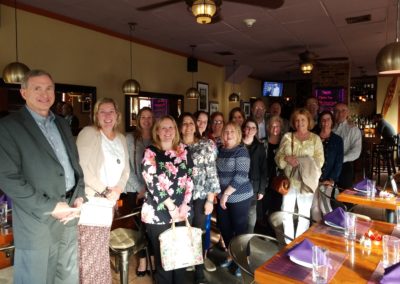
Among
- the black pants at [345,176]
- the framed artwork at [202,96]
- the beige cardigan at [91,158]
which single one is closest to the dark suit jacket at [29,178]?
the beige cardigan at [91,158]

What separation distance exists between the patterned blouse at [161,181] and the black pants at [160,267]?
0.05m

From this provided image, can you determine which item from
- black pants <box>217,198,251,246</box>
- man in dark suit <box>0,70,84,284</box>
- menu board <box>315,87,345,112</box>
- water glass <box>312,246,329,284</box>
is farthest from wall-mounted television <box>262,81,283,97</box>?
water glass <box>312,246,329,284</box>

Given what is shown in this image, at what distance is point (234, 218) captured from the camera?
304 cm

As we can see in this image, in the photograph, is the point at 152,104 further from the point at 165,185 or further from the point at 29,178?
the point at 29,178

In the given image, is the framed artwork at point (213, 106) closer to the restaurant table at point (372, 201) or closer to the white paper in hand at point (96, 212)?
the restaurant table at point (372, 201)

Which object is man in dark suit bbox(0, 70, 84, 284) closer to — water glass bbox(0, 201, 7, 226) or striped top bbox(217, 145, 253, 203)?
water glass bbox(0, 201, 7, 226)

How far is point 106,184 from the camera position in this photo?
2.42m

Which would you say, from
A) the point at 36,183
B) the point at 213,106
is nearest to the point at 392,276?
the point at 36,183

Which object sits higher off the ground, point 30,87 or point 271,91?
point 271,91

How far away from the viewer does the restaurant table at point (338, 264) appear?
4.88 feet

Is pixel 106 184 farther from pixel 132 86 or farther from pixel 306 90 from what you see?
pixel 306 90

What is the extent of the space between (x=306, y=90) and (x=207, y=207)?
1067 cm

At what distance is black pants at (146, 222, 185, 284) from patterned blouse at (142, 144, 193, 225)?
0.16 feet

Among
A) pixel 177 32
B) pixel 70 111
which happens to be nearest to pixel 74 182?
pixel 70 111
